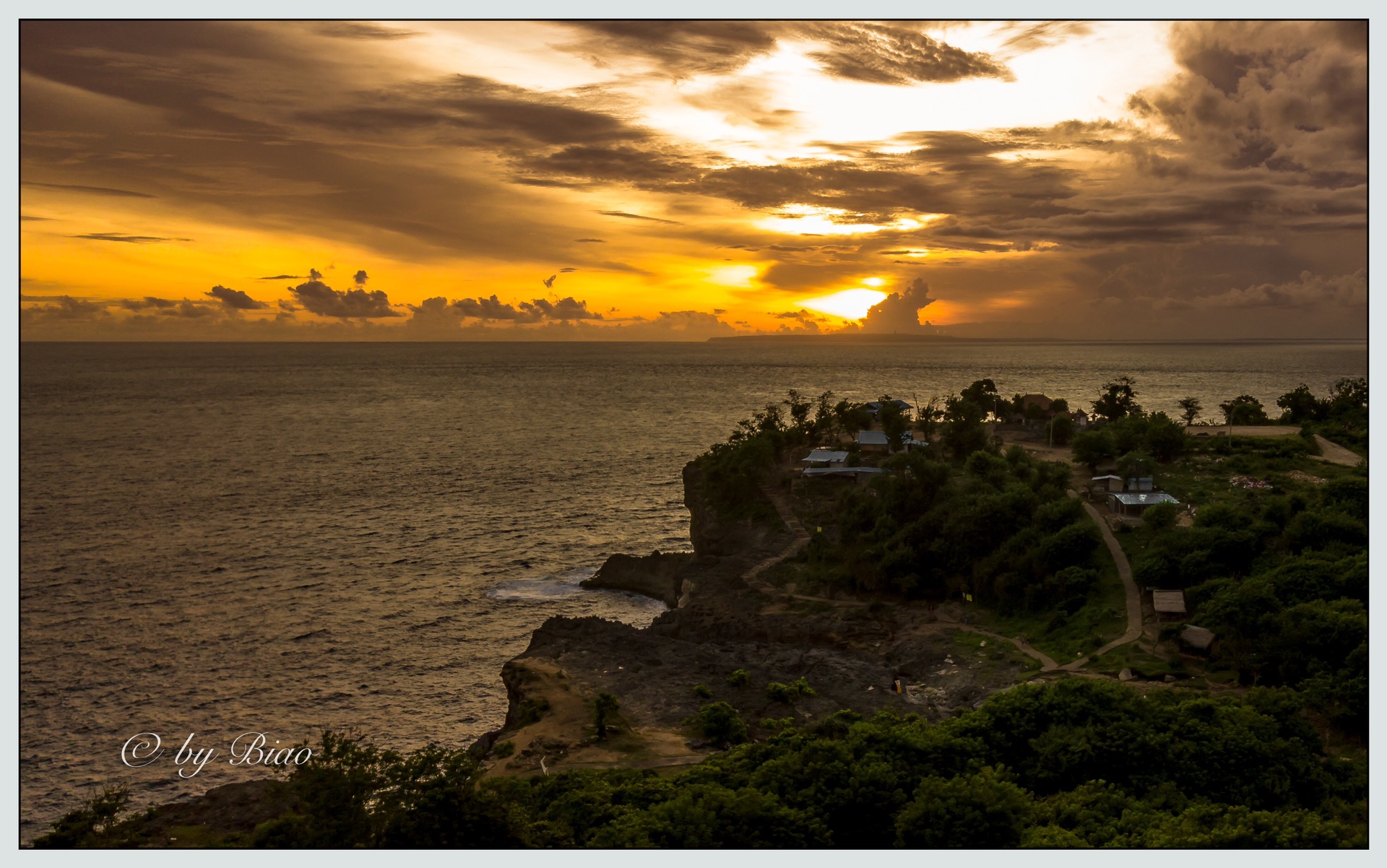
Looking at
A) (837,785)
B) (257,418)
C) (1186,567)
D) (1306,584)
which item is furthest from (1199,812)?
(257,418)

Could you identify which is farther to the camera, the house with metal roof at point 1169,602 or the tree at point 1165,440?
the tree at point 1165,440

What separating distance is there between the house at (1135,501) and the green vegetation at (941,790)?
25916mm

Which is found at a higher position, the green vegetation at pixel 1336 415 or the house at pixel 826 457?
the green vegetation at pixel 1336 415

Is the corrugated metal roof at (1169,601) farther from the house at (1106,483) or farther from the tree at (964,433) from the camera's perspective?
Result: the tree at (964,433)

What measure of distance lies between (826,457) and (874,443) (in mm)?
6768

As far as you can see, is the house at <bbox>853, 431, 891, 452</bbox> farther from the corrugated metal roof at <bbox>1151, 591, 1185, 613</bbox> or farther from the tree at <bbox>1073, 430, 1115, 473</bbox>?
the corrugated metal roof at <bbox>1151, 591, 1185, 613</bbox>

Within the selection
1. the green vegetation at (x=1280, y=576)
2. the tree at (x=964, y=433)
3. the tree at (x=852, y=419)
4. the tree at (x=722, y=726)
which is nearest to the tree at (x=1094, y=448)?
the tree at (x=964, y=433)

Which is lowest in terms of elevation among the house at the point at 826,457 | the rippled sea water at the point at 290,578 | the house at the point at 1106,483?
the rippled sea water at the point at 290,578

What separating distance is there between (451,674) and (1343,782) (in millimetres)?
42142

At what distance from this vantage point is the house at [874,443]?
86.0 meters

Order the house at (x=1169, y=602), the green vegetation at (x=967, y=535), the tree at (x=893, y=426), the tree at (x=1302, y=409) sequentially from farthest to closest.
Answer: the tree at (x=1302, y=409), the tree at (x=893, y=426), the green vegetation at (x=967, y=535), the house at (x=1169, y=602)

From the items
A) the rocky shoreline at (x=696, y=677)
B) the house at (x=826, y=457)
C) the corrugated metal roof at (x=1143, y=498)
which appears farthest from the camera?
the house at (x=826, y=457)

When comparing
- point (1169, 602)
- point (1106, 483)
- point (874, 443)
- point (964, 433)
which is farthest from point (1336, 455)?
point (1169, 602)

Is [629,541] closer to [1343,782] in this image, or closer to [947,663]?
[947,663]
